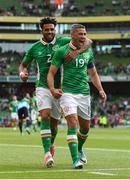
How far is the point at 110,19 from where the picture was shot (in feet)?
259

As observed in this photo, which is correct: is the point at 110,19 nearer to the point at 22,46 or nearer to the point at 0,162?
the point at 22,46

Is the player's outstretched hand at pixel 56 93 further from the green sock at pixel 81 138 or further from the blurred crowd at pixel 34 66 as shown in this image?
the blurred crowd at pixel 34 66

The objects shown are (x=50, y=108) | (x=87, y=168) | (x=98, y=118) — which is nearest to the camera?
(x=87, y=168)

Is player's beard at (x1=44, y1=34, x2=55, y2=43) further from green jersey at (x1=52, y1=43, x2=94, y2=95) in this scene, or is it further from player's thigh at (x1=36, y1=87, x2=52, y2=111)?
player's thigh at (x1=36, y1=87, x2=52, y2=111)

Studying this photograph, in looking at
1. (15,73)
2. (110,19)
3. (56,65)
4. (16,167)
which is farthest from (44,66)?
(110,19)

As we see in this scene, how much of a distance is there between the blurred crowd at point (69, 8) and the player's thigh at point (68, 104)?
69.2 metres

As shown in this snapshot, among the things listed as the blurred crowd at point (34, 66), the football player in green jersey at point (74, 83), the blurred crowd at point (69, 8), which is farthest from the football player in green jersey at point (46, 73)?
the blurred crowd at point (69, 8)

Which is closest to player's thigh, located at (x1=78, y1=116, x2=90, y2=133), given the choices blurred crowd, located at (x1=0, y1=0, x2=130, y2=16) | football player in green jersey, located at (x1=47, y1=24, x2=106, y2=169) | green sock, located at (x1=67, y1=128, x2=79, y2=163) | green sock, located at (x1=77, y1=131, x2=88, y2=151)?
football player in green jersey, located at (x1=47, y1=24, x2=106, y2=169)

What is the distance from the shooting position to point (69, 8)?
81.2 meters

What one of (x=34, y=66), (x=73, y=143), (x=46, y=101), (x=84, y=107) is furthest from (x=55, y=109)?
(x=34, y=66)

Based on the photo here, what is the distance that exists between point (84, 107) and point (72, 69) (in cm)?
70

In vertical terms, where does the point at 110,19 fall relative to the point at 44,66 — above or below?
below

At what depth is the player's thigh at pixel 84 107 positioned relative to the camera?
11.1m

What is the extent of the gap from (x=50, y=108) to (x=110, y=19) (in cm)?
6825
